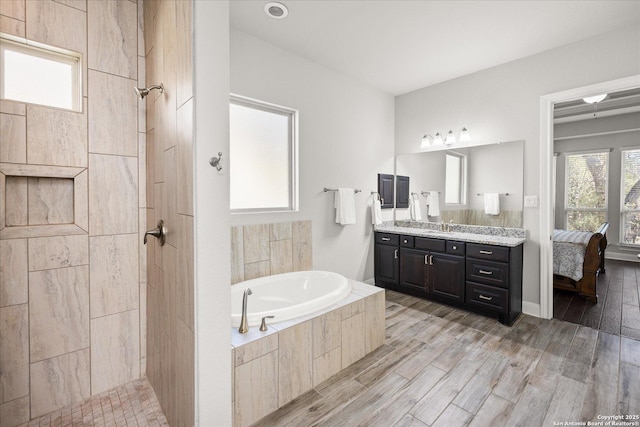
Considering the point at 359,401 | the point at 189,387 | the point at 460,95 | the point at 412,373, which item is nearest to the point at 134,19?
the point at 189,387

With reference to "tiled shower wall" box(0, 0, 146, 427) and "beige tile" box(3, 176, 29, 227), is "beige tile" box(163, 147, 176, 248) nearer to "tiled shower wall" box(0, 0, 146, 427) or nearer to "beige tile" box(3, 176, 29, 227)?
"tiled shower wall" box(0, 0, 146, 427)

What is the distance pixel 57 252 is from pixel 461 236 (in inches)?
136

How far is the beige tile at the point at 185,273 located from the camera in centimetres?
125

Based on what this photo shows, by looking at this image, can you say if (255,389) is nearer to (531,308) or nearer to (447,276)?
(447,276)

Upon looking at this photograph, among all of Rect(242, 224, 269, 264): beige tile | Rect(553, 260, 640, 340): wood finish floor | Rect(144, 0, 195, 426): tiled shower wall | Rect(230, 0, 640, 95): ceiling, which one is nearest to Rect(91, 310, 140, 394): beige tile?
Rect(144, 0, 195, 426): tiled shower wall

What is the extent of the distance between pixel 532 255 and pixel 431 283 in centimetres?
106

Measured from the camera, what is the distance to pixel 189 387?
131 centimetres

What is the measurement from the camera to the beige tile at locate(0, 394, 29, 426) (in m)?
1.58

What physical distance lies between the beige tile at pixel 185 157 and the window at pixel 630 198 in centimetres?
734

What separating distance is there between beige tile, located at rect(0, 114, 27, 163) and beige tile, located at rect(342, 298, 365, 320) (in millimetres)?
2138

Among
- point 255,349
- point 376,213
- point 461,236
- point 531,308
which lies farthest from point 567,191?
point 255,349

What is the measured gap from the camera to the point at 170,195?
1.50 m

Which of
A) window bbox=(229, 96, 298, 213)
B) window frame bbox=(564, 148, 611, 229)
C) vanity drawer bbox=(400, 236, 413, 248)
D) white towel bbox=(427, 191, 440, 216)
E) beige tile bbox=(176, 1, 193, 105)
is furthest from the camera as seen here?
window frame bbox=(564, 148, 611, 229)

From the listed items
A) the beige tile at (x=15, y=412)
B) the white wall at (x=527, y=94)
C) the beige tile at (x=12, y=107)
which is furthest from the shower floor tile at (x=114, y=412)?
the white wall at (x=527, y=94)
